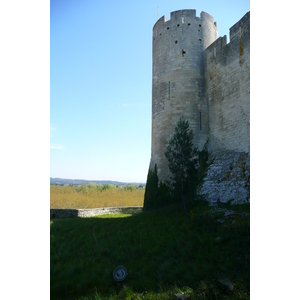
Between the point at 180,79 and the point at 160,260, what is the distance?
9.72 m

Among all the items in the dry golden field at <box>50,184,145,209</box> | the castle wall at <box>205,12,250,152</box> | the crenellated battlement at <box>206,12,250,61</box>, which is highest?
the crenellated battlement at <box>206,12,250,61</box>

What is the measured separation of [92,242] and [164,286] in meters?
4.23

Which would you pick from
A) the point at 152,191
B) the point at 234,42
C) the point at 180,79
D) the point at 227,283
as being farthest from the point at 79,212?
the point at 234,42

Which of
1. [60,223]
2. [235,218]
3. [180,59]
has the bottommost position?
[60,223]

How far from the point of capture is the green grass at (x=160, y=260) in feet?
15.1

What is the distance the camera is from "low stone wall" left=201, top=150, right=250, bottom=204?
30.3 ft

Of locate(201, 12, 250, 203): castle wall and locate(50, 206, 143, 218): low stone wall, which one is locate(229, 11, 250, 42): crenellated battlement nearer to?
locate(201, 12, 250, 203): castle wall

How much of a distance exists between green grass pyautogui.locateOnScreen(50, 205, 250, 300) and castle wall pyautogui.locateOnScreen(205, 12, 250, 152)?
12.2 feet

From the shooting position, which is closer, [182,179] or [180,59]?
[182,179]

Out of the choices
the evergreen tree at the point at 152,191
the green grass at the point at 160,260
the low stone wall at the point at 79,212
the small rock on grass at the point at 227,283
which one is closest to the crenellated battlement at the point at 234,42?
the evergreen tree at the point at 152,191

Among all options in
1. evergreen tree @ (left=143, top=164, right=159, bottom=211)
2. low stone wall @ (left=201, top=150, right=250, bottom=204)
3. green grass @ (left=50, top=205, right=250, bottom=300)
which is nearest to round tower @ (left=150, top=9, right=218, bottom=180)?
evergreen tree @ (left=143, top=164, right=159, bottom=211)
